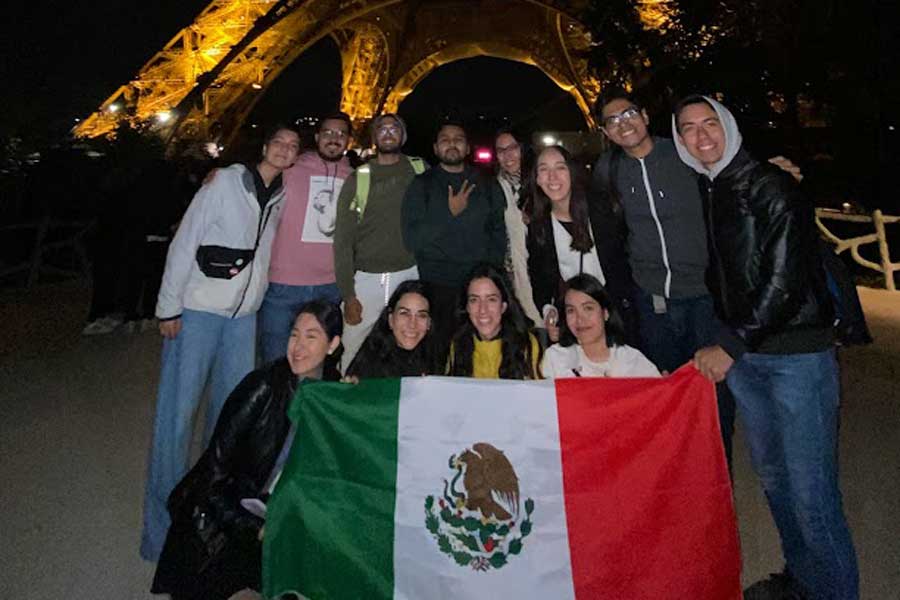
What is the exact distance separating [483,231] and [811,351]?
1925 mm

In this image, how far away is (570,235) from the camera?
3.28m

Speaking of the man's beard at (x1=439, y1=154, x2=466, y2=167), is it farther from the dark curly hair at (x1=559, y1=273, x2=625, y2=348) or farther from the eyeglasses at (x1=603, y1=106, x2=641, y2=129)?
the dark curly hair at (x1=559, y1=273, x2=625, y2=348)

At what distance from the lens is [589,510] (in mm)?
2330

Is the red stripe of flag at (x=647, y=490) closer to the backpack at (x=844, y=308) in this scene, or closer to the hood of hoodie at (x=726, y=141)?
the backpack at (x=844, y=308)

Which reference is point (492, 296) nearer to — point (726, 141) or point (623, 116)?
point (623, 116)

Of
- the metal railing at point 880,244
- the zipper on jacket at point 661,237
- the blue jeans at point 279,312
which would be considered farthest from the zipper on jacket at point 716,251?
the metal railing at point 880,244

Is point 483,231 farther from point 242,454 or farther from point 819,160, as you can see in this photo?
point 819,160

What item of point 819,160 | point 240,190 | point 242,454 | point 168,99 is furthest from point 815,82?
point 168,99

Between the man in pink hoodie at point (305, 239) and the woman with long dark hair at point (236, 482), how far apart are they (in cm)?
84

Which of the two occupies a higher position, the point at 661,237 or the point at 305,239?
the point at 305,239

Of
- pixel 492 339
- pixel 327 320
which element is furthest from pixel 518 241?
pixel 327 320

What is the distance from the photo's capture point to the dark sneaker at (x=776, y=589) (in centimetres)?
247

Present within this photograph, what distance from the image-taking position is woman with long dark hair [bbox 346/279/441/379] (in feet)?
10.3

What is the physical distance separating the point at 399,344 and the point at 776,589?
2024 mm
